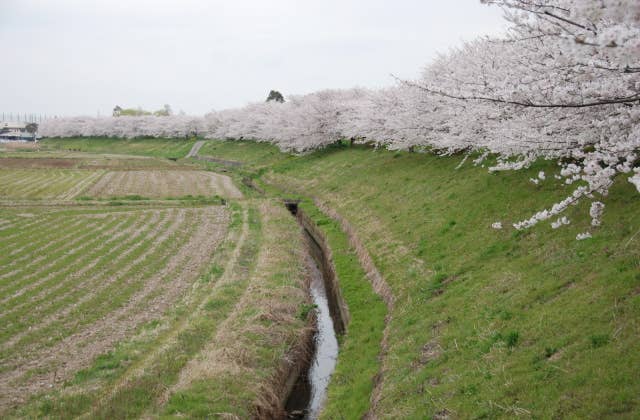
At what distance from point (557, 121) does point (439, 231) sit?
37.5 ft

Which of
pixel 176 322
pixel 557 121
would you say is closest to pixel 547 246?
pixel 557 121

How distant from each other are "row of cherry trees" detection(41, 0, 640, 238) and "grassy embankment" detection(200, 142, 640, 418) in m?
1.43

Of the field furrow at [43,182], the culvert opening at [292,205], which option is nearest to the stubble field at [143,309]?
the culvert opening at [292,205]

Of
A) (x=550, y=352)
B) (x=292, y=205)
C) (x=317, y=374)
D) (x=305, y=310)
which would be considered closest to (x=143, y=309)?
(x=305, y=310)

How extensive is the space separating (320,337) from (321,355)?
137 cm

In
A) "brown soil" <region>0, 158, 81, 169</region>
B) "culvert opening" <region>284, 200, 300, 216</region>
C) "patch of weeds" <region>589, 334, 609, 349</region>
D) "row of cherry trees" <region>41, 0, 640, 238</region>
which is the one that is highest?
"row of cherry trees" <region>41, 0, 640, 238</region>

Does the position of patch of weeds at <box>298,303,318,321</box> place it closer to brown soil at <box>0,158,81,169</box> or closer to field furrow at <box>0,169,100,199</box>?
field furrow at <box>0,169,100,199</box>

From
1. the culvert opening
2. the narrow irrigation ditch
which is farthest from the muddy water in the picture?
the culvert opening

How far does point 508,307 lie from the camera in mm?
12820

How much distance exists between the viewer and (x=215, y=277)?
22.3 m

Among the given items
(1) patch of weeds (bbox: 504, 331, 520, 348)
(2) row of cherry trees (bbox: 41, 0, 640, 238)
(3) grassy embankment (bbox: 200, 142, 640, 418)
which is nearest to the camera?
(2) row of cherry trees (bbox: 41, 0, 640, 238)

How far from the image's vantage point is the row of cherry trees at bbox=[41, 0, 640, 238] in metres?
6.22

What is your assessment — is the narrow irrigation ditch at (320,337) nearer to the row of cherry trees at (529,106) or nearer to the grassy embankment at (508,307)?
the grassy embankment at (508,307)

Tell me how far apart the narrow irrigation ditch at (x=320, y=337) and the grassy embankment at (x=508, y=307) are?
3.27 ft
